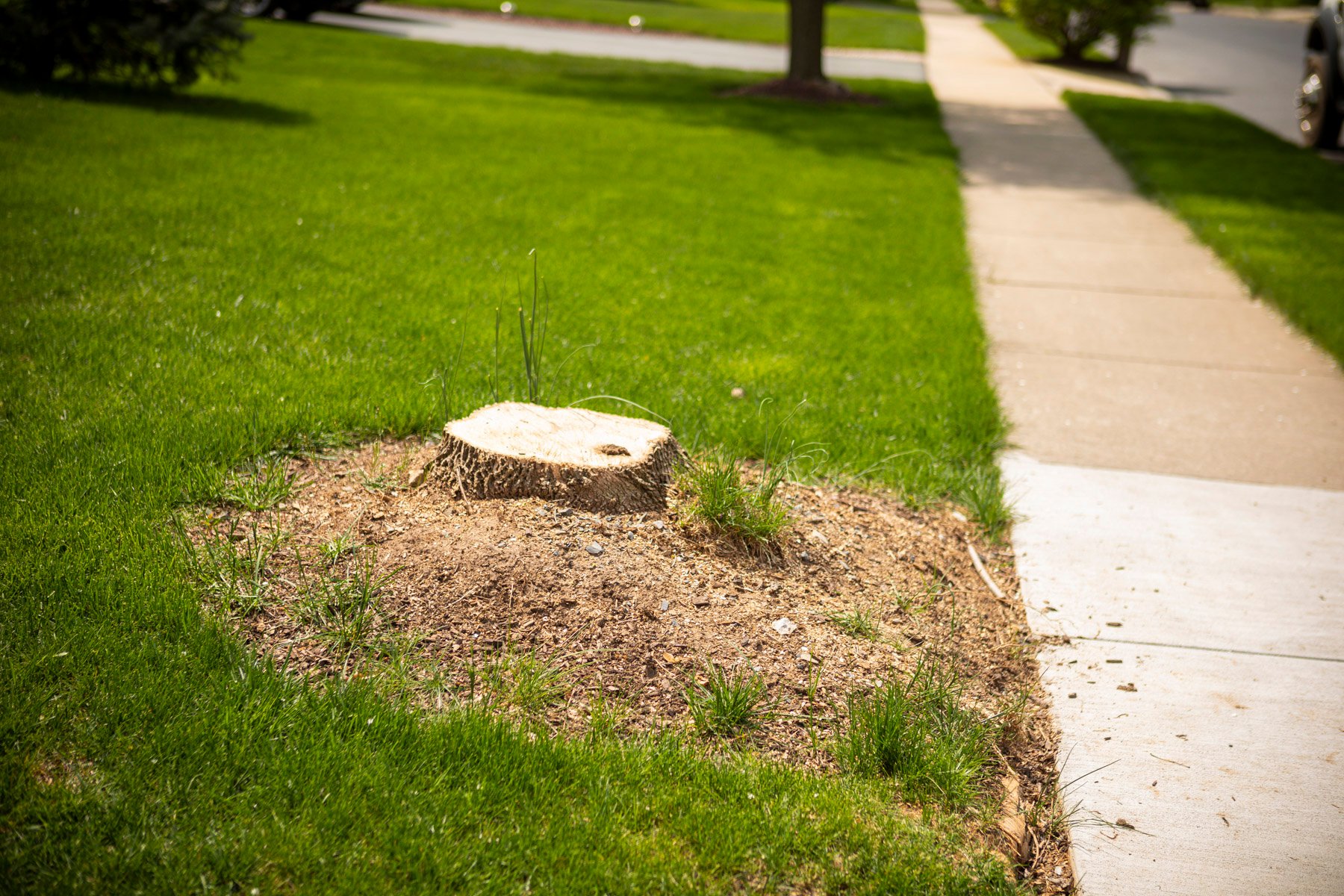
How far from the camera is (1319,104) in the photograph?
13.6m

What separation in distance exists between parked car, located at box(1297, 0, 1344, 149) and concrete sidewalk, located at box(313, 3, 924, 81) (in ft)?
22.9

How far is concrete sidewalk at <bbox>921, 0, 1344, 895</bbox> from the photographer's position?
2.91m

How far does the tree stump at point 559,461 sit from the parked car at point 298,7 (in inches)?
792

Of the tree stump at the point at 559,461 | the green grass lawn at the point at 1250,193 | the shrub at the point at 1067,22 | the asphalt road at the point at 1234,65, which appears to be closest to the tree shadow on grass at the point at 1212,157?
the green grass lawn at the point at 1250,193

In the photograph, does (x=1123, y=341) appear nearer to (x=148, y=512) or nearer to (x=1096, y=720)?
(x=1096, y=720)

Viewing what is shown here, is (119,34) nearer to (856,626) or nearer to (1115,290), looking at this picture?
(1115,290)

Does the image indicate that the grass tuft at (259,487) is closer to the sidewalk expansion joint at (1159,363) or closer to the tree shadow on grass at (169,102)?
the sidewalk expansion joint at (1159,363)

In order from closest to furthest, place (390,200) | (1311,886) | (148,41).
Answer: (1311,886), (390,200), (148,41)

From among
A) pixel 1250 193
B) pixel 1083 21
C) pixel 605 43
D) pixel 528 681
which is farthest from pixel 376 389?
pixel 1083 21

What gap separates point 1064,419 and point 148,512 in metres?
4.34

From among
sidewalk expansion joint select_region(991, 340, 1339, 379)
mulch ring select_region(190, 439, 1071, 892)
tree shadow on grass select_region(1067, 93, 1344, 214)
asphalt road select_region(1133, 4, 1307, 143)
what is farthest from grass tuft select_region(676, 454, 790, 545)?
asphalt road select_region(1133, 4, 1307, 143)

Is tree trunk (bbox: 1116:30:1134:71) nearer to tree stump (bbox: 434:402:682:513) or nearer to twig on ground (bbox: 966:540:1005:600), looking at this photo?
twig on ground (bbox: 966:540:1005:600)

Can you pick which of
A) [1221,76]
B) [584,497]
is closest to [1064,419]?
[584,497]

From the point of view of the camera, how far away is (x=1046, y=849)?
2.83 m
